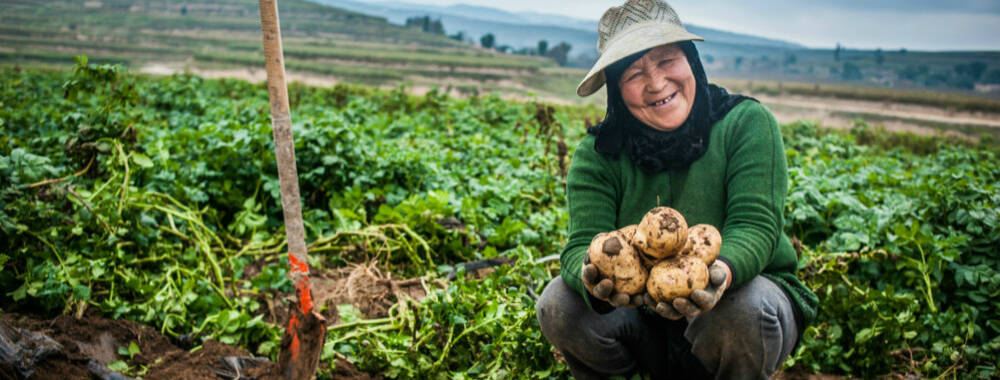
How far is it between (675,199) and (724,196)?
0.15 m

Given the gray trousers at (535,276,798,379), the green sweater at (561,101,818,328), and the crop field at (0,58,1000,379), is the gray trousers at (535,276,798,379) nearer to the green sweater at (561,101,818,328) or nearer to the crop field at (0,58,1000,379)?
the green sweater at (561,101,818,328)

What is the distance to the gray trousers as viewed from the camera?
166 cm

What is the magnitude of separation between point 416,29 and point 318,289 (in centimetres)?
5210

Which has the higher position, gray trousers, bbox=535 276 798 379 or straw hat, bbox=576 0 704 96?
straw hat, bbox=576 0 704 96

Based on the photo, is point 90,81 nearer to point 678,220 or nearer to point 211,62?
point 678,220

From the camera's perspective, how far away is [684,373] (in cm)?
198

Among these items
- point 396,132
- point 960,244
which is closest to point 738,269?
point 960,244

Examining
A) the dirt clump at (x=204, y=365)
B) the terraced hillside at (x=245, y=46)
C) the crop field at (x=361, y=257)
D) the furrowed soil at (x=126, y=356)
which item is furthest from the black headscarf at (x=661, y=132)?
the terraced hillside at (x=245, y=46)

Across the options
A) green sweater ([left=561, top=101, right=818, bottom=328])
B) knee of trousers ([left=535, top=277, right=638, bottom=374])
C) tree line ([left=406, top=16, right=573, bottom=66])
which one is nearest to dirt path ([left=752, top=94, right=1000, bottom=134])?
green sweater ([left=561, top=101, right=818, bottom=328])

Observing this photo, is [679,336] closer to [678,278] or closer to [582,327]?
[582,327]

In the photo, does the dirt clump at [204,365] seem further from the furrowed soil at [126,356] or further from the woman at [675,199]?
the woman at [675,199]

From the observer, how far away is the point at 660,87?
175 centimetres

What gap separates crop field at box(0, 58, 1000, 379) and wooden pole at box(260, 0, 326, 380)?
23cm

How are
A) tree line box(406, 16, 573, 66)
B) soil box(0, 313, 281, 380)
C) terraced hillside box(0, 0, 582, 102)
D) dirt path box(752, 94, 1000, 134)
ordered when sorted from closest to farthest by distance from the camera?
soil box(0, 313, 281, 380)
dirt path box(752, 94, 1000, 134)
terraced hillside box(0, 0, 582, 102)
tree line box(406, 16, 573, 66)
